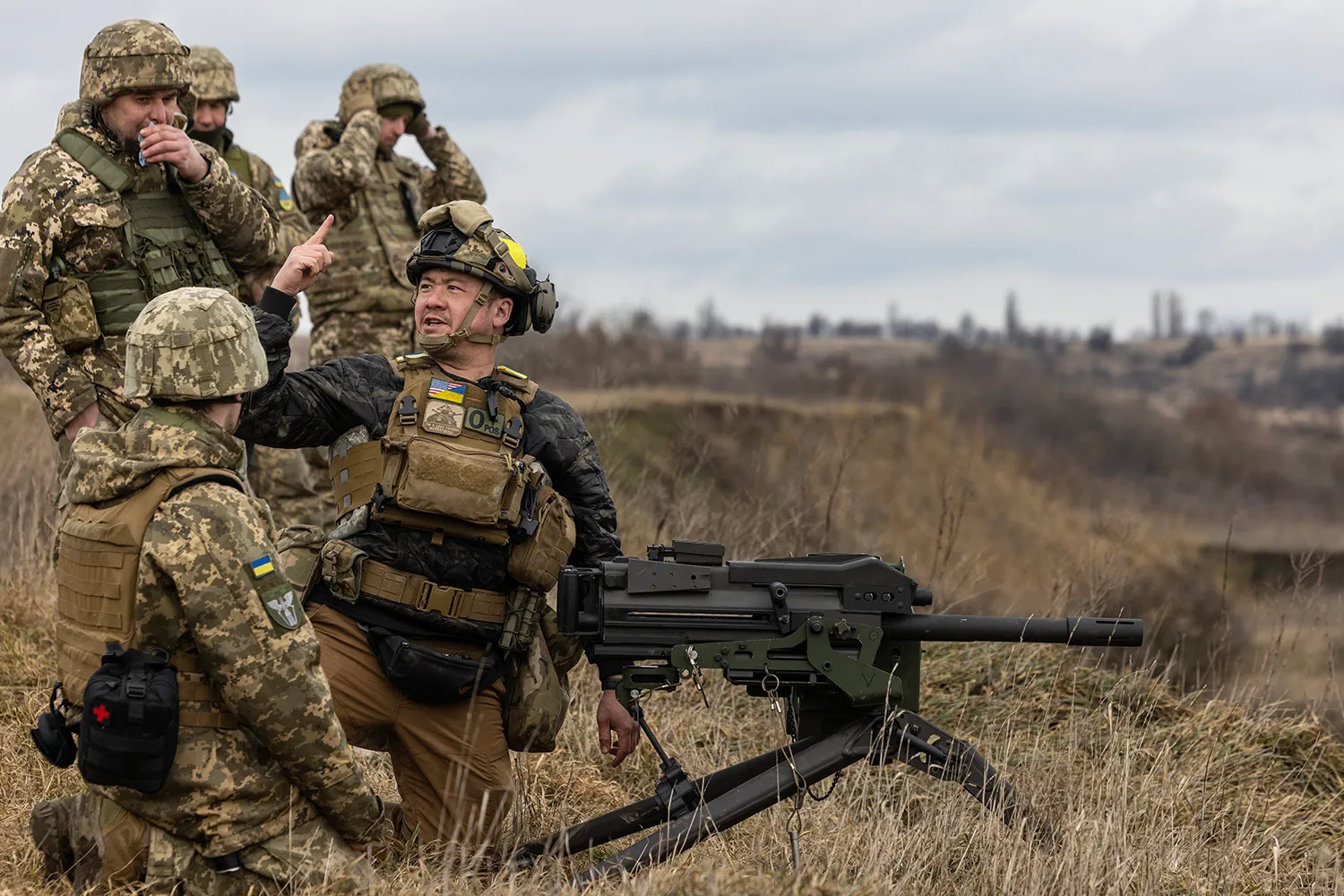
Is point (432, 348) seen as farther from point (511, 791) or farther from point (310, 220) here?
point (310, 220)

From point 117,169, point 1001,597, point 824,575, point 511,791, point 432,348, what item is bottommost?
point 1001,597

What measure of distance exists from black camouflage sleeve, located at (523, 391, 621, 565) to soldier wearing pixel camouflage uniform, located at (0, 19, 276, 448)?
1.89 m

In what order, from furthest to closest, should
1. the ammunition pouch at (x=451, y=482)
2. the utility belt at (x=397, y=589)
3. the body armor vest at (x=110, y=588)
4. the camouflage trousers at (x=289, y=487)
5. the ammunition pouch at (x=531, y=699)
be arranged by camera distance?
the camouflage trousers at (x=289, y=487)
the ammunition pouch at (x=531, y=699)
the utility belt at (x=397, y=589)
the ammunition pouch at (x=451, y=482)
the body armor vest at (x=110, y=588)

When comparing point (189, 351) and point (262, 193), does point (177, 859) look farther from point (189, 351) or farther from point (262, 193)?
point (262, 193)

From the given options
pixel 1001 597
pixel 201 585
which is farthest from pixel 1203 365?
pixel 201 585

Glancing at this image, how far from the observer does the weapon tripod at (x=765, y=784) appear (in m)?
4.62

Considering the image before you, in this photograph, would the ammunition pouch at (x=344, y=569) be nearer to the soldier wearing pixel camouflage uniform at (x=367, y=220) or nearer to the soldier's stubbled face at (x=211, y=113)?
the soldier's stubbled face at (x=211, y=113)

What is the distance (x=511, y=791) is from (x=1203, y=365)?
7639 cm

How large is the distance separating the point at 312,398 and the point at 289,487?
11.7ft

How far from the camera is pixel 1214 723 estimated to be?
7.29 metres

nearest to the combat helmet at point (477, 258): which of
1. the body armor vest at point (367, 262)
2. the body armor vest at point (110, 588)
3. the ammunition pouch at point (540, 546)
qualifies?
the ammunition pouch at point (540, 546)

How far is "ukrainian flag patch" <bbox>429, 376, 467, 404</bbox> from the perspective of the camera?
4.91 meters

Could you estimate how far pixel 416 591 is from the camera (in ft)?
16.0

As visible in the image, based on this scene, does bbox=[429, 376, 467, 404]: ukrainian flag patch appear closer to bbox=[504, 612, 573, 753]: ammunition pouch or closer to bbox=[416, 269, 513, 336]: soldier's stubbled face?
bbox=[416, 269, 513, 336]: soldier's stubbled face
